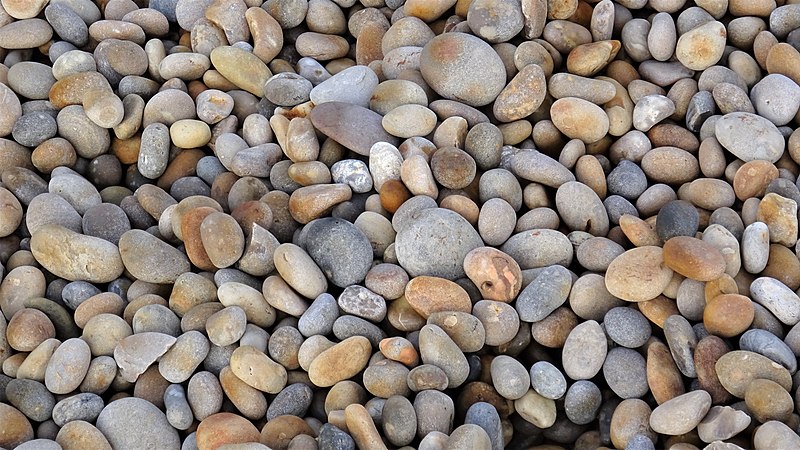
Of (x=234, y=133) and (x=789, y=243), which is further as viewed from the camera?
(x=234, y=133)

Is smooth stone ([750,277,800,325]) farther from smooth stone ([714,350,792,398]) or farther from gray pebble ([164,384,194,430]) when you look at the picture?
gray pebble ([164,384,194,430])

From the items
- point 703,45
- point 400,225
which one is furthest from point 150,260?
point 703,45

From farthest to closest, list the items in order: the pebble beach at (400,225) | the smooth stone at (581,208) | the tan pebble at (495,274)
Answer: the smooth stone at (581,208) → the tan pebble at (495,274) → the pebble beach at (400,225)

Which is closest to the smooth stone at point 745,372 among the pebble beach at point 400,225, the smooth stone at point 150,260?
the pebble beach at point 400,225

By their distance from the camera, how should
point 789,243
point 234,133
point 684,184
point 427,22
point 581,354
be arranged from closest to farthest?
point 581,354
point 789,243
point 684,184
point 234,133
point 427,22

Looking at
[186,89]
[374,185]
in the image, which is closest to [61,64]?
[186,89]

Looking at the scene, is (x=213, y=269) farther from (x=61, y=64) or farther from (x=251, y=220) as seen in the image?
(x=61, y=64)

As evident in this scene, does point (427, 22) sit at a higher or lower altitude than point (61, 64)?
higher

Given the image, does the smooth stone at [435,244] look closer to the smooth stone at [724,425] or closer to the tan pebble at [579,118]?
the tan pebble at [579,118]
